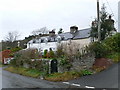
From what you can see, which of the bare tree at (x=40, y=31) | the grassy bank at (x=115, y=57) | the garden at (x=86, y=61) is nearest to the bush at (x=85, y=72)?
the garden at (x=86, y=61)

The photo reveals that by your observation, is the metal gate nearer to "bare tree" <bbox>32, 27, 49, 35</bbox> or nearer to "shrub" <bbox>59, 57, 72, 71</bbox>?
"shrub" <bbox>59, 57, 72, 71</bbox>

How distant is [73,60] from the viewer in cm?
1781

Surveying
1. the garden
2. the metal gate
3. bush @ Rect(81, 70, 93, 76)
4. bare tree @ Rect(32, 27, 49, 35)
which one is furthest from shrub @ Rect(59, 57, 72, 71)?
bare tree @ Rect(32, 27, 49, 35)

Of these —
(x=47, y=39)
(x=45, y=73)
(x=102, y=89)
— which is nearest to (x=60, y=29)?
(x=47, y=39)

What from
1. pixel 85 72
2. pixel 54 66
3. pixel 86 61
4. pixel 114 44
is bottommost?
pixel 85 72

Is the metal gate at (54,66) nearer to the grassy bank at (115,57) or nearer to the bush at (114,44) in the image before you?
the grassy bank at (115,57)

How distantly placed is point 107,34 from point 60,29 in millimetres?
43007

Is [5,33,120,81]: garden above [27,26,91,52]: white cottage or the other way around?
the other way around

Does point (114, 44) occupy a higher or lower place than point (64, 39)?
lower

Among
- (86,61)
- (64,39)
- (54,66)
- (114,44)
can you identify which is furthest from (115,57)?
(64,39)

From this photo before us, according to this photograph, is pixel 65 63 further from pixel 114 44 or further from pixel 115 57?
pixel 114 44

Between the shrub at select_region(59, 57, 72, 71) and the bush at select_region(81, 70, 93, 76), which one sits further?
the shrub at select_region(59, 57, 72, 71)

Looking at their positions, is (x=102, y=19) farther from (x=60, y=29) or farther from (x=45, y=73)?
(x=60, y=29)

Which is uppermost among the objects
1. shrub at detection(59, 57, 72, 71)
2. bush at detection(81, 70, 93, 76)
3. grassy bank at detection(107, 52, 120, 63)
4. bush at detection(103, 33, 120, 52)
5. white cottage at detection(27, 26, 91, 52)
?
white cottage at detection(27, 26, 91, 52)
